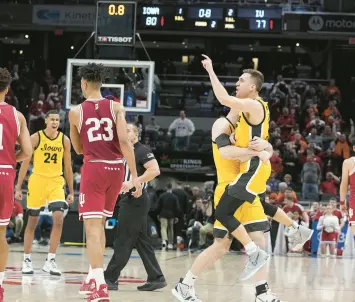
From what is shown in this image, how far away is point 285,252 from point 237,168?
12233 mm

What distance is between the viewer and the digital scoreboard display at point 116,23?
71.8 ft

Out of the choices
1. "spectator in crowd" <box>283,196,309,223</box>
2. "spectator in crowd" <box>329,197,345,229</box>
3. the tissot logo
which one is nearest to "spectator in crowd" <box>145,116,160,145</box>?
the tissot logo

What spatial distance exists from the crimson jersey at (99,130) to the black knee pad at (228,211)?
1.17 m

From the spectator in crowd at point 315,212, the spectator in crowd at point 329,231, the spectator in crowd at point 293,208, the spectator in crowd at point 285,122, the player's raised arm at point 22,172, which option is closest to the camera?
the player's raised arm at point 22,172

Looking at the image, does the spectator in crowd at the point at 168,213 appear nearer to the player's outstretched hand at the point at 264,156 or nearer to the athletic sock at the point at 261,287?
the athletic sock at the point at 261,287

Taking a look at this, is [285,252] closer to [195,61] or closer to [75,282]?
[75,282]

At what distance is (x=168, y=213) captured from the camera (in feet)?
71.3

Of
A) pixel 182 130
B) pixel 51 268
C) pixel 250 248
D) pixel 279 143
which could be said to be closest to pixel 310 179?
pixel 279 143

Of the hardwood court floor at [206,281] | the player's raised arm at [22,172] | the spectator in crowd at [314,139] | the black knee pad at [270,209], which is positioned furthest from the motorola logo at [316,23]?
the black knee pad at [270,209]

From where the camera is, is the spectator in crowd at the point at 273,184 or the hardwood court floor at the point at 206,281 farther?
the spectator in crowd at the point at 273,184

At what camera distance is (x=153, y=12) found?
26.2 m

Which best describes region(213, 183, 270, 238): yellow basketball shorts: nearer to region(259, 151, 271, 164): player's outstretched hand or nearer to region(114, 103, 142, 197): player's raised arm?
region(259, 151, 271, 164): player's outstretched hand

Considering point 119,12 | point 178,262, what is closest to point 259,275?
point 178,262

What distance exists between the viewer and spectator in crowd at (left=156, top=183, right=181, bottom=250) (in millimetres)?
21734
